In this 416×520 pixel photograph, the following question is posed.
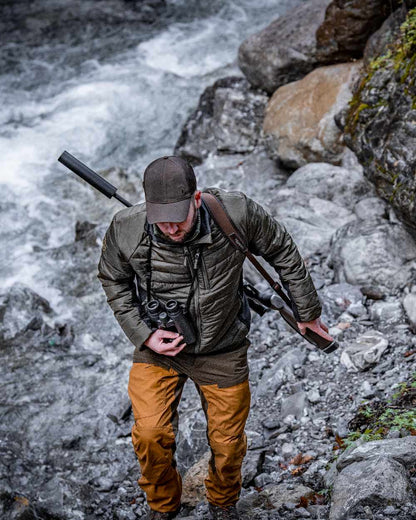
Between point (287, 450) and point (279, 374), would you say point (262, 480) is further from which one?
point (279, 374)

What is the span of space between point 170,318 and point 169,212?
71 cm

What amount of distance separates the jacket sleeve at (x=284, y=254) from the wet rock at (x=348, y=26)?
609 cm

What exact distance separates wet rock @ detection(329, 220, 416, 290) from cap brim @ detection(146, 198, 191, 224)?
357cm

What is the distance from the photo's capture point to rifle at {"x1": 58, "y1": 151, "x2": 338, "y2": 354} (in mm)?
3785

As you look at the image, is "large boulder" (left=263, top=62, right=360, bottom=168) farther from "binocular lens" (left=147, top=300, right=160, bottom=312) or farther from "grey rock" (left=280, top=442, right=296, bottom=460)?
"binocular lens" (left=147, top=300, right=160, bottom=312)

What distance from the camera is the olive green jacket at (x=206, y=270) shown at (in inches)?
148

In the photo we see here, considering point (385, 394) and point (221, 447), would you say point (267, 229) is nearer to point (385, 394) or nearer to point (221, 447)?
point (221, 447)

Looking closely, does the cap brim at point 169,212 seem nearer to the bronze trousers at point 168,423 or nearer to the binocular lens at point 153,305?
the binocular lens at point 153,305

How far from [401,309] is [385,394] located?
1.26 meters

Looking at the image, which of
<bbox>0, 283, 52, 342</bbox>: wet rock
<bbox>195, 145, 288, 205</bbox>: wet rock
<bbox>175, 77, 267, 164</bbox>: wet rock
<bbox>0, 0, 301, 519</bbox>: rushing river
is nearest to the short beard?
<bbox>0, 0, 301, 519</bbox>: rushing river

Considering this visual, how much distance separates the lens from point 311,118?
9.36m

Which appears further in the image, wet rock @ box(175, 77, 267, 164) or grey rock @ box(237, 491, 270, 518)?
wet rock @ box(175, 77, 267, 164)

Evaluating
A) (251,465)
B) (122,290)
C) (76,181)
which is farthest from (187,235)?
(76,181)

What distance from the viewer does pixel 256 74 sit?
11.2 metres
